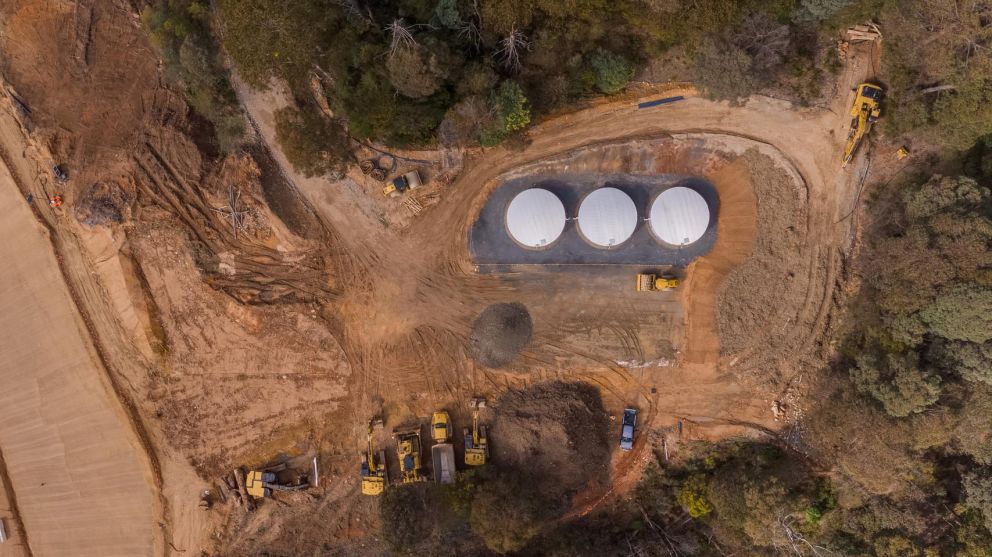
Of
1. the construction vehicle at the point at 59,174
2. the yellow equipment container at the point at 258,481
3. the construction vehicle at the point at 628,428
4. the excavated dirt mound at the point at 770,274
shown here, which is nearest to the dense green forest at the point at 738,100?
the construction vehicle at the point at 628,428

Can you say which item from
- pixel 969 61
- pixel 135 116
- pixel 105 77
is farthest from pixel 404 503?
pixel 969 61

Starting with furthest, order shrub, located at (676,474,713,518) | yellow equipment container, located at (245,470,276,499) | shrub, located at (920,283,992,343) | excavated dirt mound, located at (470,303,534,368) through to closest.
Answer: excavated dirt mound, located at (470,303,534,368), yellow equipment container, located at (245,470,276,499), shrub, located at (676,474,713,518), shrub, located at (920,283,992,343)

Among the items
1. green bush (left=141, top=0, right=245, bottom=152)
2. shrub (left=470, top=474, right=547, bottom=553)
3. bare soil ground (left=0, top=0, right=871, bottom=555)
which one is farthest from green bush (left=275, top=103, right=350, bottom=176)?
shrub (left=470, top=474, right=547, bottom=553)

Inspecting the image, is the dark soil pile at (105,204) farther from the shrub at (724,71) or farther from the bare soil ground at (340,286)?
the shrub at (724,71)

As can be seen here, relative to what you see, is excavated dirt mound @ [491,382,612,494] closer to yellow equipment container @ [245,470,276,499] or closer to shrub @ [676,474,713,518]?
shrub @ [676,474,713,518]

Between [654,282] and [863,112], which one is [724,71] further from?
[654,282]

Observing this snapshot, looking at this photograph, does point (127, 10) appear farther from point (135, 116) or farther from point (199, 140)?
point (199, 140)

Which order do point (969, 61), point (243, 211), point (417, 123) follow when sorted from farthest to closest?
point (243, 211) < point (417, 123) < point (969, 61)
